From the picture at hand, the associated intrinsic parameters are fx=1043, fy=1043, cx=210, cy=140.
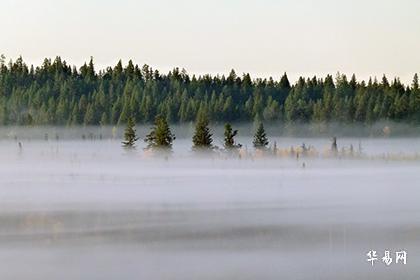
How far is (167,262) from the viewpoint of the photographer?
57.2 ft

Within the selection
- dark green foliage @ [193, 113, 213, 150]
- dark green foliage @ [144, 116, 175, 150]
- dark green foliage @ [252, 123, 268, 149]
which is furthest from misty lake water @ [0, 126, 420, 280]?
dark green foliage @ [252, 123, 268, 149]

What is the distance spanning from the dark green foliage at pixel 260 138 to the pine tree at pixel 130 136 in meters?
5.97

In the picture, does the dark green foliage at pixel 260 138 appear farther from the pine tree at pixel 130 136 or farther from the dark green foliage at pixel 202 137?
the pine tree at pixel 130 136

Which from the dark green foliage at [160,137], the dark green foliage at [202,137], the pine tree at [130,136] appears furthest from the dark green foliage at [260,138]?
the pine tree at [130,136]

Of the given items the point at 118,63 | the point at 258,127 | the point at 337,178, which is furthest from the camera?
the point at 118,63

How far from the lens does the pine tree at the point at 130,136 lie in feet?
170

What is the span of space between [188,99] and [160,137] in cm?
930

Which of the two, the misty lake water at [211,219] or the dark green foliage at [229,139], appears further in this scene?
the dark green foliage at [229,139]

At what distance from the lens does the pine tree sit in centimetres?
5175

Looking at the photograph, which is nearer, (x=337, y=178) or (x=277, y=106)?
(x=337, y=178)

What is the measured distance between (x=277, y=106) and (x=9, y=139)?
1616 centimetres

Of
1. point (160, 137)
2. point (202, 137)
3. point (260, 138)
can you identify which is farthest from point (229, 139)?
point (260, 138)

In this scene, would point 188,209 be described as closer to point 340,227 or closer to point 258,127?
point 340,227

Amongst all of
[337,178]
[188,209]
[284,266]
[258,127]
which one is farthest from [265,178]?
[284,266]
